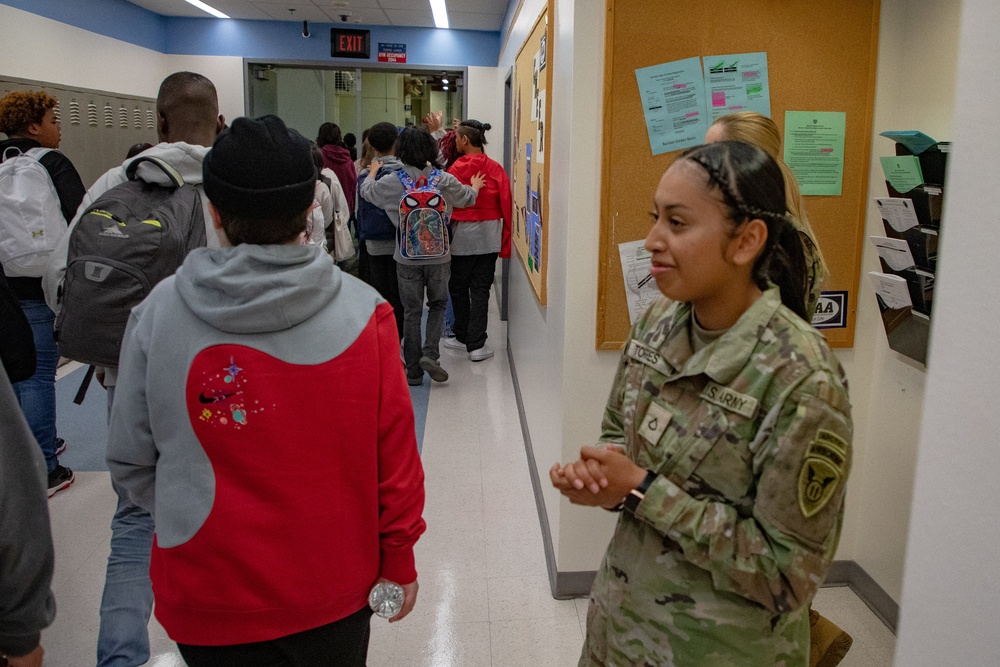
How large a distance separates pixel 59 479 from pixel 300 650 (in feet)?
8.48

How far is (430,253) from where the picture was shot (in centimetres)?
475

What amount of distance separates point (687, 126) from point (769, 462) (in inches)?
61.7

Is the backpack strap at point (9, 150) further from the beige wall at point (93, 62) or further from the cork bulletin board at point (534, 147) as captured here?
the beige wall at point (93, 62)

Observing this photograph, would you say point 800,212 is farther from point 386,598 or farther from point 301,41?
point 301,41

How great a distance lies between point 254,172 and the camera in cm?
118

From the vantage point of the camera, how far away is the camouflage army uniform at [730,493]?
3.31 feet

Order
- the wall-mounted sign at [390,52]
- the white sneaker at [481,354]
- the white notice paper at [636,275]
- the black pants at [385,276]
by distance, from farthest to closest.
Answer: the wall-mounted sign at [390,52] → the white sneaker at [481,354] → the black pants at [385,276] → the white notice paper at [636,275]

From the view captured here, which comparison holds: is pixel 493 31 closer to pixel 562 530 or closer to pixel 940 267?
pixel 562 530

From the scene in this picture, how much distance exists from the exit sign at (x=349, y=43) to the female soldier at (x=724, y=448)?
8.58 metres

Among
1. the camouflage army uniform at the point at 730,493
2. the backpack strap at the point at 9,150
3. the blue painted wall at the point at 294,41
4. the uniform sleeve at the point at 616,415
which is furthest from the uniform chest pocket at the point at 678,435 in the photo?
Result: the blue painted wall at the point at 294,41

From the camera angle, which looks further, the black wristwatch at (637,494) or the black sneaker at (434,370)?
the black sneaker at (434,370)

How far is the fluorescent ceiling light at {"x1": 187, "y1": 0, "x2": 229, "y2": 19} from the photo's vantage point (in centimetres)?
793

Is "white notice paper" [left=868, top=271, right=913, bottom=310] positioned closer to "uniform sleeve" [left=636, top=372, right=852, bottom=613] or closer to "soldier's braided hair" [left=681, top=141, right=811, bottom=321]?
"soldier's braided hair" [left=681, top=141, right=811, bottom=321]

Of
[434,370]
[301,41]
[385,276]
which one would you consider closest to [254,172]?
[434,370]
